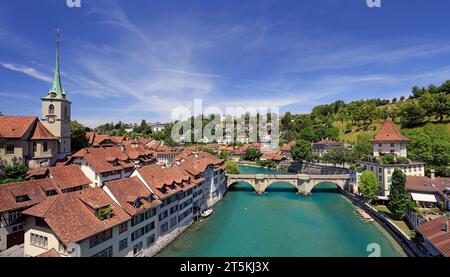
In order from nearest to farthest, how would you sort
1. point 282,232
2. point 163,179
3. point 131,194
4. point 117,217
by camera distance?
point 117,217 < point 131,194 < point 163,179 < point 282,232

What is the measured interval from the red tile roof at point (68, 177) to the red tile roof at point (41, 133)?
13.3 feet

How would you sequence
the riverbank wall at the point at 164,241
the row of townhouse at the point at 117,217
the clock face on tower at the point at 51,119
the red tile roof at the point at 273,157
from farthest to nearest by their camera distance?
the red tile roof at the point at 273,157, the clock face on tower at the point at 51,119, the riverbank wall at the point at 164,241, the row of townhouse at the point at 117,217

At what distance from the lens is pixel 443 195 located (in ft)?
54.0

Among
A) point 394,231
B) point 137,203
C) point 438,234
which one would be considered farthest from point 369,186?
point 137,203

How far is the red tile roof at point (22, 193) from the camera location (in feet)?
34.9

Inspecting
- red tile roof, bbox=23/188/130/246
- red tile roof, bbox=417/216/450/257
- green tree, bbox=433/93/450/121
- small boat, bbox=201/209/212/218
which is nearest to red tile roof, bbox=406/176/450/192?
red tile roof, bbox=417/216/450/257

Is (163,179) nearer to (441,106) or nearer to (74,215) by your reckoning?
(74,215)

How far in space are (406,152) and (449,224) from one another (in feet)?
63.7

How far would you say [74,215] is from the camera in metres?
9.09

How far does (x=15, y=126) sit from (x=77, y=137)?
7.98m

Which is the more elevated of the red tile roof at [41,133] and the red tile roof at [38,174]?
the red tile roof at [41,133]

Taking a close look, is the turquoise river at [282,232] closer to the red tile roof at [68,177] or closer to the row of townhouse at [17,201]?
the red tile roof at [68,177]

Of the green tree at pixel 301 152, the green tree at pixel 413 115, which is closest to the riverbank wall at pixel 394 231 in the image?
the green tree at pixel 301 152

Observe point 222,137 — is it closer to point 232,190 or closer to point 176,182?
point 232,190
